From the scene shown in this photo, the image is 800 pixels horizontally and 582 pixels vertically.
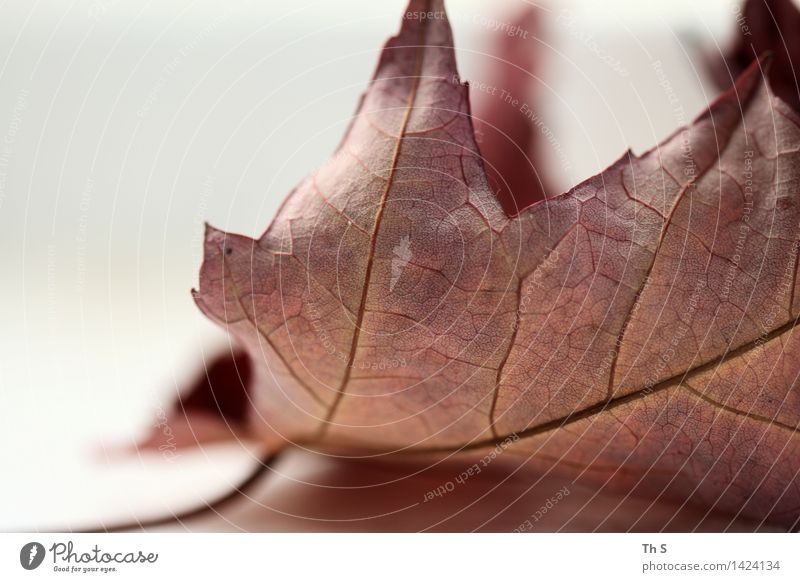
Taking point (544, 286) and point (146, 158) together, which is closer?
point (544, 286)

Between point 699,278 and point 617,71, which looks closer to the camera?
point 699,278

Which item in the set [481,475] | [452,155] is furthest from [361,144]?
[481,475]
